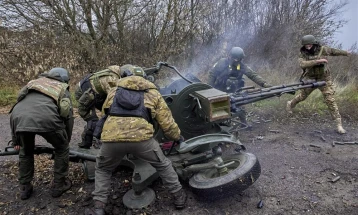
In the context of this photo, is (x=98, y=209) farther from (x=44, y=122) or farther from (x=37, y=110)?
(x=37, y=110)

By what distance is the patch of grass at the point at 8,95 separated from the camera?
333 inches

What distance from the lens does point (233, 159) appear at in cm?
380

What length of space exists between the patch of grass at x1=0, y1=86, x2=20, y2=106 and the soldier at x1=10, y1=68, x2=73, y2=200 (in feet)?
17.7

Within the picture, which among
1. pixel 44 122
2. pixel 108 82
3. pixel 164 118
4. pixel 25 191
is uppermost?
pixel 108 82

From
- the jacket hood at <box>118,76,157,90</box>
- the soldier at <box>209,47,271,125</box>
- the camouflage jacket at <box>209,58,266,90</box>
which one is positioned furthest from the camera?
the camouflage jacket at <box>209,58,266,90</box>

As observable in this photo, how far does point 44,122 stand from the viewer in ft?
11.0

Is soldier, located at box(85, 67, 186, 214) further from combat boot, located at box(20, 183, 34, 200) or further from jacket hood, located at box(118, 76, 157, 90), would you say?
combat boot, located at box(20, 183, 34, 200)

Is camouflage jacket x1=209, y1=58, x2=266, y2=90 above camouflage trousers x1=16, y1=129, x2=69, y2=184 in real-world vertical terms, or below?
above

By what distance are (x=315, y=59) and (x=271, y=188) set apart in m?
3.15

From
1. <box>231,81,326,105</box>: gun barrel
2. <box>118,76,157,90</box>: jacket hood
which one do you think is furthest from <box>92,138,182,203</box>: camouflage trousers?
<box>231,81,326,105</box>: gun barrel

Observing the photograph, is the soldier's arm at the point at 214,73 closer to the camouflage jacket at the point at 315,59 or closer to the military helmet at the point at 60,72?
the camouflage jacket at the point at 315,59

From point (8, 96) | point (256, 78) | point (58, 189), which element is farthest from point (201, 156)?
point (8, 96)

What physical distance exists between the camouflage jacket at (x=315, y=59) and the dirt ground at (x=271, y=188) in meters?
1.33

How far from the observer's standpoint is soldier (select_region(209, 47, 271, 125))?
19.3 feet
